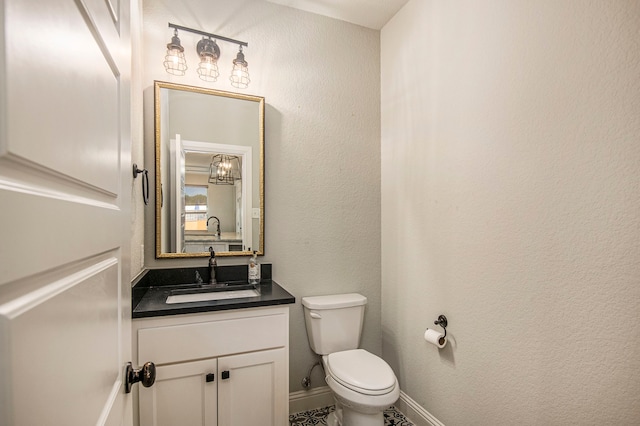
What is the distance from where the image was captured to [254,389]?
157cm

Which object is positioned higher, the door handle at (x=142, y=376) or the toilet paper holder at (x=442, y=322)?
the door handle at (x=142, y=376)

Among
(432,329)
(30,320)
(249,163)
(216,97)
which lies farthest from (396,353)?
(30,320)

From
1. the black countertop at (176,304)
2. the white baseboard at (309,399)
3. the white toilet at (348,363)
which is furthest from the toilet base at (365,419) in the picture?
the black countertop at (176,304)

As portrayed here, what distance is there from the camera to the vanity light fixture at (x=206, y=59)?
6.05 ft

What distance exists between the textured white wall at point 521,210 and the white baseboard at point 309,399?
0.56 m

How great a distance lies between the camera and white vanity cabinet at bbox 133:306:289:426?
1.42 meters

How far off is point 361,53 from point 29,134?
2404 millimetres

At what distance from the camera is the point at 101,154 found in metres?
0.59

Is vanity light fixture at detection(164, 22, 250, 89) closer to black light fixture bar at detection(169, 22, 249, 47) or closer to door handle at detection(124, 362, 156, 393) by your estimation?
black light fixture bar at detection(169, 22, 249, 47)

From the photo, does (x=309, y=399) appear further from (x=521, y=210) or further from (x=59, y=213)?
(x=59, y=213)

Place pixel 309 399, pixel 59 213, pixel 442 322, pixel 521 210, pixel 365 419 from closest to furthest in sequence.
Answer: pixel 59 213
pixel 521 210
pixel 365 419
pixel 442 322
pixel 309 399

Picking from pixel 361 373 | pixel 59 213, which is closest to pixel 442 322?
pixel 361 373

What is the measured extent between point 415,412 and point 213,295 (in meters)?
1.42

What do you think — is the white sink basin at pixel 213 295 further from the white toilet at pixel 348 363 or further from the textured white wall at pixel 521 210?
the textured white wall at pixel 521 210
